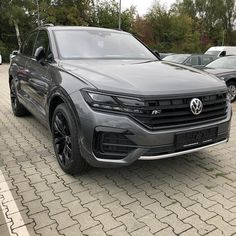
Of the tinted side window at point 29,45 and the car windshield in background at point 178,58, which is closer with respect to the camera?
the tinted side window at point 29,45

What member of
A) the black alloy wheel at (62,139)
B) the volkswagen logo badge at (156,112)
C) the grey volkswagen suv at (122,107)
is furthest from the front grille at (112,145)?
the black alloy wheel at (62,139)

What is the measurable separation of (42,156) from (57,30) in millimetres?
1822

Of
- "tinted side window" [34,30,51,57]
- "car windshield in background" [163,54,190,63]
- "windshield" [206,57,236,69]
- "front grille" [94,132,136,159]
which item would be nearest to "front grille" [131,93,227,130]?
"front grille" [94,132,136,159]

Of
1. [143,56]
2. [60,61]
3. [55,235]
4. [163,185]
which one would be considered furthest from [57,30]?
[55,235]

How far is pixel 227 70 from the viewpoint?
31.4 ft

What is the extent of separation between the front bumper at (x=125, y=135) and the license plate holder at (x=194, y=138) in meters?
0.04

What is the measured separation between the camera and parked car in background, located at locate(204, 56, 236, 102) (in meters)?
9.41

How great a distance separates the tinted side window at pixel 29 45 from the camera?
6.01m

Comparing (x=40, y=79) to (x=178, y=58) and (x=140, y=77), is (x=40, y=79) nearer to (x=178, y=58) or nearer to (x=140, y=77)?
(x=140, y=77)

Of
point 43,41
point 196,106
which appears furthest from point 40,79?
point 196,106

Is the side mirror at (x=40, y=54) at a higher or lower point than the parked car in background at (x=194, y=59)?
higher

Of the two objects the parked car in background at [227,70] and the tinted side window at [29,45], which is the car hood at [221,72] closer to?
the parked car in background at [227,70]

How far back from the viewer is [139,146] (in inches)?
132

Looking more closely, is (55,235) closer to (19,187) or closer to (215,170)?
(19,187)
